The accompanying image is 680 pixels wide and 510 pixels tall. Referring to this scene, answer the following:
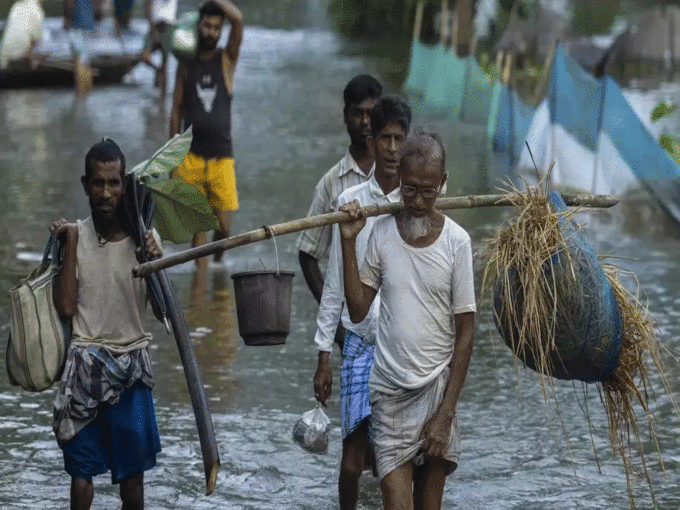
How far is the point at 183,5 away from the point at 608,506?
2502 cm

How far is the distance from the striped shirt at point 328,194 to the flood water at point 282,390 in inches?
27.3

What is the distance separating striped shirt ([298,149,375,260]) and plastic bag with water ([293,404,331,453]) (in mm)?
650

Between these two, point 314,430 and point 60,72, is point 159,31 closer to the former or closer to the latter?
point 60,72

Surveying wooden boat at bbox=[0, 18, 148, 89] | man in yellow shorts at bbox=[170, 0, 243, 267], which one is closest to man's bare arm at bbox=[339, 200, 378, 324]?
man in yellow shorts at bbox=[170, 0, 243, 267]

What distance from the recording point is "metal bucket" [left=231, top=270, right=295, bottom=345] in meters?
4.70

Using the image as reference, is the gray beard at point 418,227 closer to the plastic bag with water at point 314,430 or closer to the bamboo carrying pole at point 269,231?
the bamboo carrying pole at point 269,231

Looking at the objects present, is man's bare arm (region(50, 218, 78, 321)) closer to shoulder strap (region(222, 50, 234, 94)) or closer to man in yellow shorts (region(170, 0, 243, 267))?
man in yellow shorts (region(170, 0, 243, 267))

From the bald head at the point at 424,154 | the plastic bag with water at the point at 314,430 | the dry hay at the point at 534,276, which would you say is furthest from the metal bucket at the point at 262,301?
the plastic bag with water at the point at 314,430

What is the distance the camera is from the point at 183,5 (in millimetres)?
29578

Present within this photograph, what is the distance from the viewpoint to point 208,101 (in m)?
9.48

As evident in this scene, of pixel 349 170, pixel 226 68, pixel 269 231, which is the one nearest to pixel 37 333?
pixel 269 231

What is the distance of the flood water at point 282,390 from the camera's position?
229 inches

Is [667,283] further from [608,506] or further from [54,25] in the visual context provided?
[54,25]

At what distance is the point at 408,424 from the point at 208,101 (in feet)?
17.2
